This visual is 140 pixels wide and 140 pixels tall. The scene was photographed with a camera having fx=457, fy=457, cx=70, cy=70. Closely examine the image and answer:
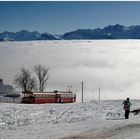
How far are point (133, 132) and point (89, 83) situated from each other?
136758 mm

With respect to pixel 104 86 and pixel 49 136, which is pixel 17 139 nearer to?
pixel 49 136

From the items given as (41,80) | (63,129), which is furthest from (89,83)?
(63,129)

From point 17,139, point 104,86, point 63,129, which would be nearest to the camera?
point 17,139

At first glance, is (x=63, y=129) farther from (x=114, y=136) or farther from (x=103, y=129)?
(x=114, y=136)

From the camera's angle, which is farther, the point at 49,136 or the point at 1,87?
the point at 1,87

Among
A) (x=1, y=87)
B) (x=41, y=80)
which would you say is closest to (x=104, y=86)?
(x=41, y=80)

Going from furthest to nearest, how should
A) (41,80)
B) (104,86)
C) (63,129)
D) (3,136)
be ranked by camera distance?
(104,86) < (41,80) < (63,129) < (3,136)

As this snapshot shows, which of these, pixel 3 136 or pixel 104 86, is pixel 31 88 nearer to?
pixel 104 86

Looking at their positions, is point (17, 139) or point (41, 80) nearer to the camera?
point (17, 139)

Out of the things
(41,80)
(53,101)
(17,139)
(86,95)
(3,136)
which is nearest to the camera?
(17,139)

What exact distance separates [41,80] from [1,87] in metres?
12.3

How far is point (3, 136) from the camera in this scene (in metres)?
24.3

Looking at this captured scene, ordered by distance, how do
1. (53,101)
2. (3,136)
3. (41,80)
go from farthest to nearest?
1. (41,80)
2. (53,101)
3. (3,136)

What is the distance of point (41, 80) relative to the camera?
135 m
